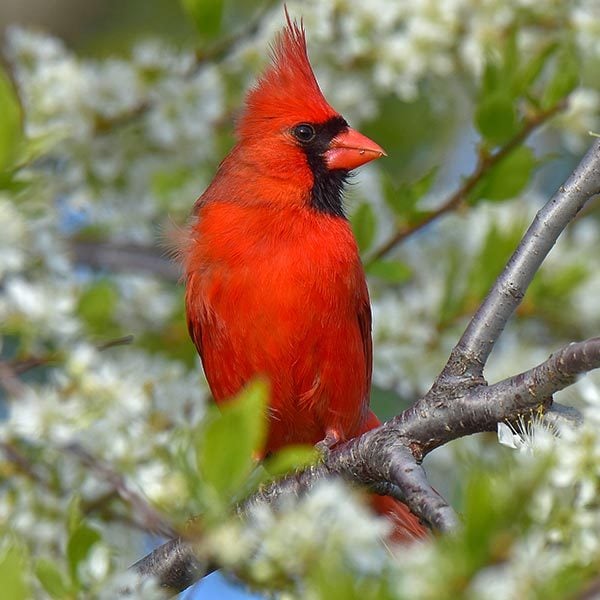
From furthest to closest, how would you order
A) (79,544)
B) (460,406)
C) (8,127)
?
(8,127)
(460,406)
(79,544)

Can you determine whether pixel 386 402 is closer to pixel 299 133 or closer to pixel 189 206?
pixel 189 206

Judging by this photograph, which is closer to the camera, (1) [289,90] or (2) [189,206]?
(1) [289,90]

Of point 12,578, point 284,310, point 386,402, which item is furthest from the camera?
point 386,402

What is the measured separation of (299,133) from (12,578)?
2327 mm

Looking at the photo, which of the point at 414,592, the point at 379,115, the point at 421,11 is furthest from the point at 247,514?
the point at 379,115

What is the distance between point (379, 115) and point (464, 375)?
2.92 metres

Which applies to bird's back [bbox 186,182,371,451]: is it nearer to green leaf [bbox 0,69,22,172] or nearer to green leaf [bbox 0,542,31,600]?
green leaf [bbox 0,69,22,172]

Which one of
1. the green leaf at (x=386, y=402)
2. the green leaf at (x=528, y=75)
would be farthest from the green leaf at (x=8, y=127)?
the green leaf at (x=386, y=402)

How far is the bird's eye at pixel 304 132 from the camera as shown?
3715mm

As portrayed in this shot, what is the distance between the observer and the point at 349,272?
342 centimetres

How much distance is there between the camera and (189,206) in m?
4.43

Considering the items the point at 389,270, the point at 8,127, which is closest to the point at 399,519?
the point at 389,270

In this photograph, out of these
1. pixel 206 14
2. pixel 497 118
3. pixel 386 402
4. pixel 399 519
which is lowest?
pixel 386 402

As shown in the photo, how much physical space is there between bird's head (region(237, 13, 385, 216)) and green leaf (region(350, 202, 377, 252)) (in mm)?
91
